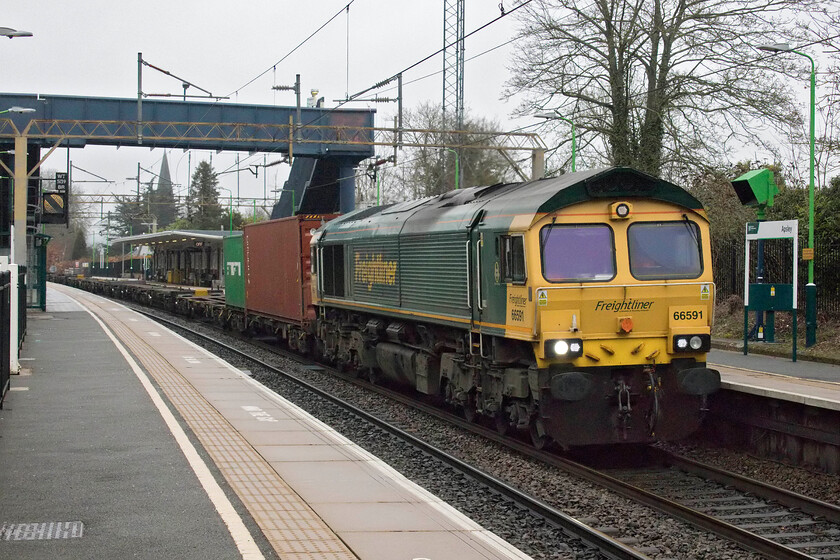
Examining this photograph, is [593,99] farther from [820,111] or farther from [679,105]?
[820,111]

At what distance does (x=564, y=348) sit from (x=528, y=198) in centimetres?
194

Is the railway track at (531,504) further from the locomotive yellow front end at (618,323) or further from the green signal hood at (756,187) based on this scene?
the green signal hood at (756,187)

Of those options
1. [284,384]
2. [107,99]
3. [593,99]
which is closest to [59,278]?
[107,99]

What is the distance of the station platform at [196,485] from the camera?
22.0ft

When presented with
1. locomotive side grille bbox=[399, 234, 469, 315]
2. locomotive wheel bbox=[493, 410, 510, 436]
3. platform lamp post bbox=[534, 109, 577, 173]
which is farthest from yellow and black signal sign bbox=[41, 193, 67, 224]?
locomotive wheel bbox=[493, 410, 510, 436]

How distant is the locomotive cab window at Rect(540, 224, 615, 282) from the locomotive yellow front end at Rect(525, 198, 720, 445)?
0.04 feet

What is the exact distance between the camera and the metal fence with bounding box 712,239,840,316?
21734 mm

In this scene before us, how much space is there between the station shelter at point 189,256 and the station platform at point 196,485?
24758 millimetres

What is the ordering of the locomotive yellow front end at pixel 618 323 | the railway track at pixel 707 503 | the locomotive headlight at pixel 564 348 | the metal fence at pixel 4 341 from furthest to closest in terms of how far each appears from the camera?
the metal fence at pixel 4 341, the locomotive yellow front end at pixel 618 323, the locomotive headlight at pixel 564 348, the railway track at pixel 707 503

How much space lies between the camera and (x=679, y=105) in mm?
28688

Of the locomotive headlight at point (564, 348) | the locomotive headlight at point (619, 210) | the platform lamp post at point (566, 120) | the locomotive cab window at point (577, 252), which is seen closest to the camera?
the locomotive headlight at point (564, 348)

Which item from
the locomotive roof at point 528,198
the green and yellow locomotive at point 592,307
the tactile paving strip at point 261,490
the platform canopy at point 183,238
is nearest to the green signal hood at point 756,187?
the locomotive roof at point 528,198

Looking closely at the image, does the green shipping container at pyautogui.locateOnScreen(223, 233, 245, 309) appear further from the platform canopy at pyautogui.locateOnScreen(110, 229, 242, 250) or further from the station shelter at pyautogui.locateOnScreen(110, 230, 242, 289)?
the station shelter at pyautogui.locateOnScreen(110, 230, 242, 289)

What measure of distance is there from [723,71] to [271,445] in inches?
862
